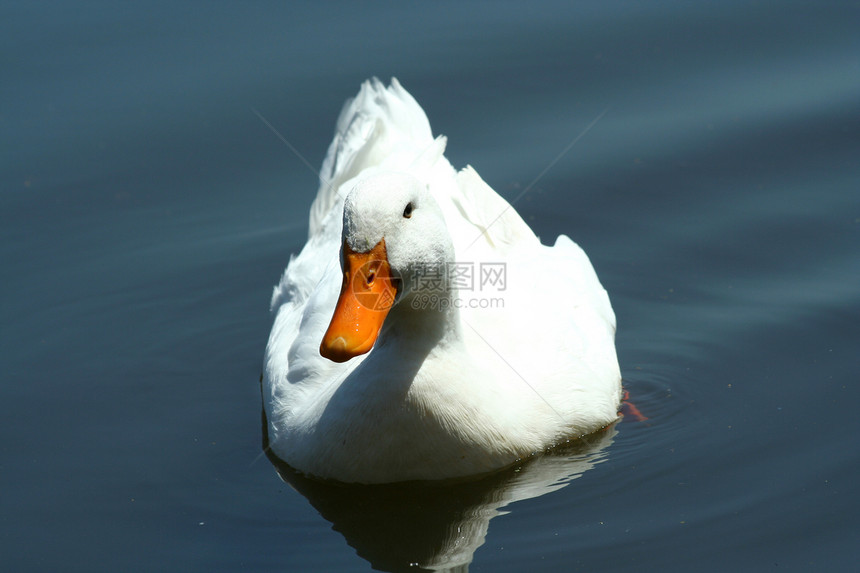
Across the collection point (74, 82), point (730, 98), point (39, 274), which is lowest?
point (39, 274)

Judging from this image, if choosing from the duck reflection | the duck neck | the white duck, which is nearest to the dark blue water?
the duck reflection

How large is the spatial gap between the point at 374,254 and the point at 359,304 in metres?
0.21

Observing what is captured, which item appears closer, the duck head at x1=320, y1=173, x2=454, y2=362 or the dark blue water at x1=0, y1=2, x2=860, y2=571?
the duck head at x1=320, y1=173, x2=454, y2=362

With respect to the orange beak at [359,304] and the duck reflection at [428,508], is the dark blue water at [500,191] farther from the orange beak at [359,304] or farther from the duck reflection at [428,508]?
the orange beak at [359,304]

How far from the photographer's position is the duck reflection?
5.11m

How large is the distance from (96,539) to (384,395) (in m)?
1.52

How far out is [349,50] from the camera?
30.2ft

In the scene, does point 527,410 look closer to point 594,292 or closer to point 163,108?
point 594,292

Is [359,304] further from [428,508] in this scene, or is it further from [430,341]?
[428,508]

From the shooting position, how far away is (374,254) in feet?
15.1

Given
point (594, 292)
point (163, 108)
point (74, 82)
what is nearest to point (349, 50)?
point (163, 108)

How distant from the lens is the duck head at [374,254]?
457cm

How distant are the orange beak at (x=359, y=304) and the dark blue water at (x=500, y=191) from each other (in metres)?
1.10

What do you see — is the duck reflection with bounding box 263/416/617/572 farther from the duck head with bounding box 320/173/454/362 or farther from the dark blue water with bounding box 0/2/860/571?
the duck head with bounding box 320/173/454/362
